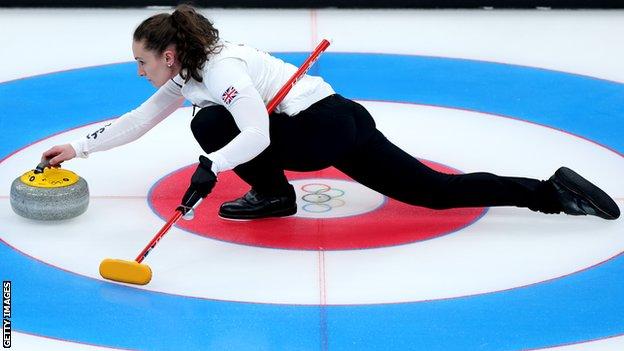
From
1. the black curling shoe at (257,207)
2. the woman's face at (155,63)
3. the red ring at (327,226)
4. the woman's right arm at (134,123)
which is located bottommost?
the red ring at (327,226)

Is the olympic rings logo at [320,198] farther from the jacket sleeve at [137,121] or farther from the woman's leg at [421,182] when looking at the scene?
the jacket sleeve at [137,121]

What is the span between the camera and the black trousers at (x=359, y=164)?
541cm

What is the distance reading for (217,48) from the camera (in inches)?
204

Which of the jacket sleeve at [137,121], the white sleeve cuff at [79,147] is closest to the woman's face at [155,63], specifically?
the jacket sleeve at [137,121]

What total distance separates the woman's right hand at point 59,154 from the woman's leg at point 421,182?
1.34 metres

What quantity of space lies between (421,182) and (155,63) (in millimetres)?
1459

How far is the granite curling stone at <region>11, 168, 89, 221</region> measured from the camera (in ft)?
17.8

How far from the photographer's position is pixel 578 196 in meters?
5.59

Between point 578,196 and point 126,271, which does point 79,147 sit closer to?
point 126,271

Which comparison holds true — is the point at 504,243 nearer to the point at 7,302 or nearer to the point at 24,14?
the point at 7,302

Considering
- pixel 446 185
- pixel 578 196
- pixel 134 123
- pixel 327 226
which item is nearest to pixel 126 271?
pixel 134 123

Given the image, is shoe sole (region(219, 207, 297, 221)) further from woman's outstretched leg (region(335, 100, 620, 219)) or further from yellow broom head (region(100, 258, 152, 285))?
yellow broom head (region(100, 258, 152, 285))

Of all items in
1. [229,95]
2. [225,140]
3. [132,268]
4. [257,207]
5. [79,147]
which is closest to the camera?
[132,268]

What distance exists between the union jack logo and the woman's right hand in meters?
0.94
